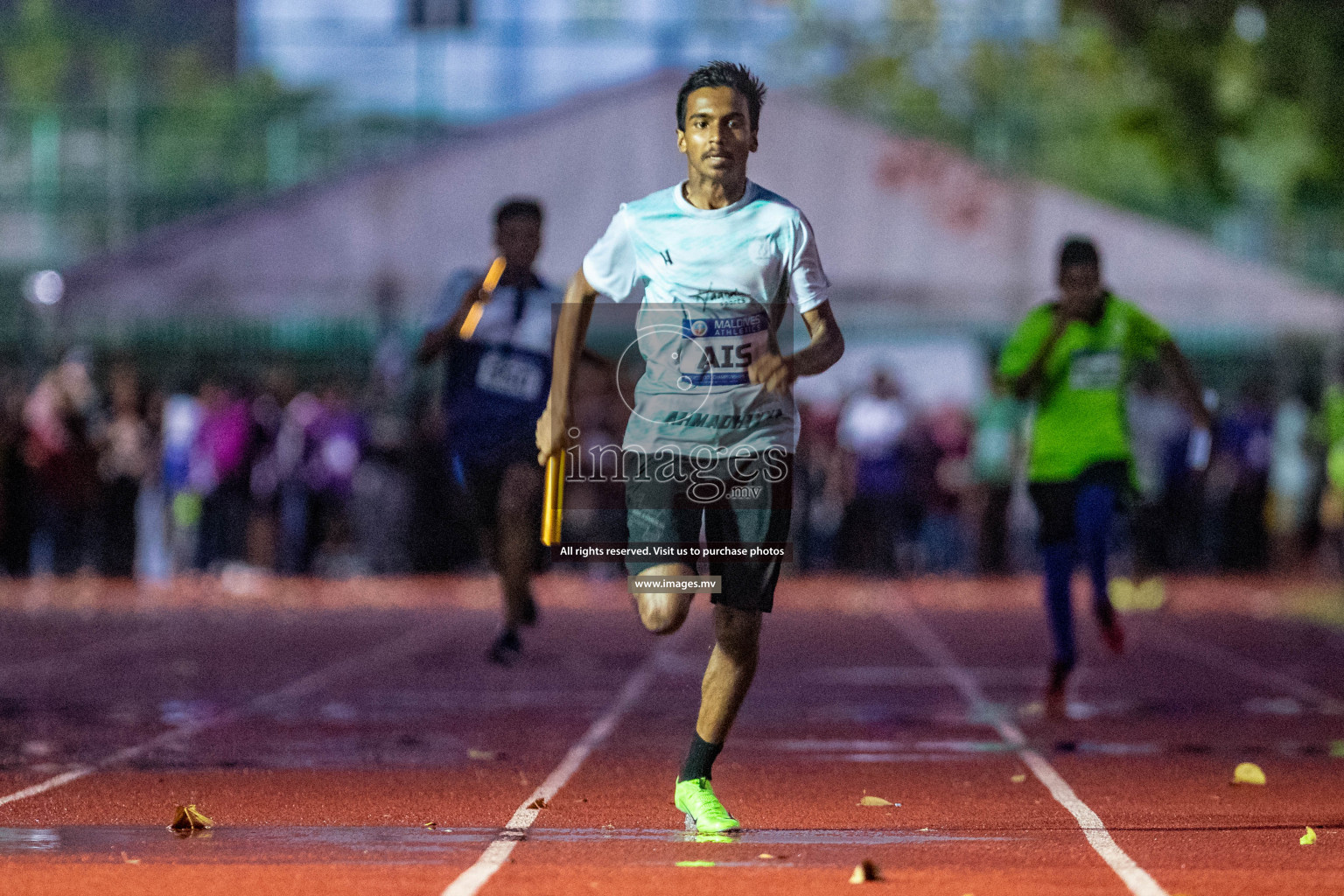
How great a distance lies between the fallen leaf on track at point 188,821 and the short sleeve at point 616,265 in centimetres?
192

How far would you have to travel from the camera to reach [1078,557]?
10.8 m

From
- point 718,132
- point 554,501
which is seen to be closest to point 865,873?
point 554,501

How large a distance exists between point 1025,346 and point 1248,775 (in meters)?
2.98

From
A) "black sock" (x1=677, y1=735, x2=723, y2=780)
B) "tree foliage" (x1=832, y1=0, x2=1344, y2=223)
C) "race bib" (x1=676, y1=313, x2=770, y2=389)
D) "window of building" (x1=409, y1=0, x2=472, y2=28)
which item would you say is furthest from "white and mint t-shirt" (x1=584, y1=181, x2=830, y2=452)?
"window of building" (x1=409, y1=0, x2=472, y2=28)

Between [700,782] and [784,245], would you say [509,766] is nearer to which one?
[700,782]

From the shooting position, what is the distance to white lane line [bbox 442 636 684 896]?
19.2 feet

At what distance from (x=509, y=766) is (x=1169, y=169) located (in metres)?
20.6

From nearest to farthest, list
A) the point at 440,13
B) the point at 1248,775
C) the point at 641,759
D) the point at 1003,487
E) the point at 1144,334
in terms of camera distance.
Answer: the point at 1248,775, the point at 641,759, the point at 1144,334, the point at 1003,487, the point at 440,13

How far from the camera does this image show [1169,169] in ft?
90.5

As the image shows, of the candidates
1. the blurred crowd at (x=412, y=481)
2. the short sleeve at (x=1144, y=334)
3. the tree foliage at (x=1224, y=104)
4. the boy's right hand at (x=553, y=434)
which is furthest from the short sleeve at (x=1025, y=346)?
the tree foliage at (x=1224, y=104)

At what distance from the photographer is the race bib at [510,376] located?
35.5ft

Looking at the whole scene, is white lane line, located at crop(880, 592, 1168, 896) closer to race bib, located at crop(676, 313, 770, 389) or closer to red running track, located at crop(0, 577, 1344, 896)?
red running track, located at crop(0, 577, 1344, 896)

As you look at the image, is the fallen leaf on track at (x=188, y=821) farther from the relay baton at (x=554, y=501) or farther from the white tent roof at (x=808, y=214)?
the white tent roof at (x=808, y=214)

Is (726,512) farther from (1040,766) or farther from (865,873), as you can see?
(1040,766)
